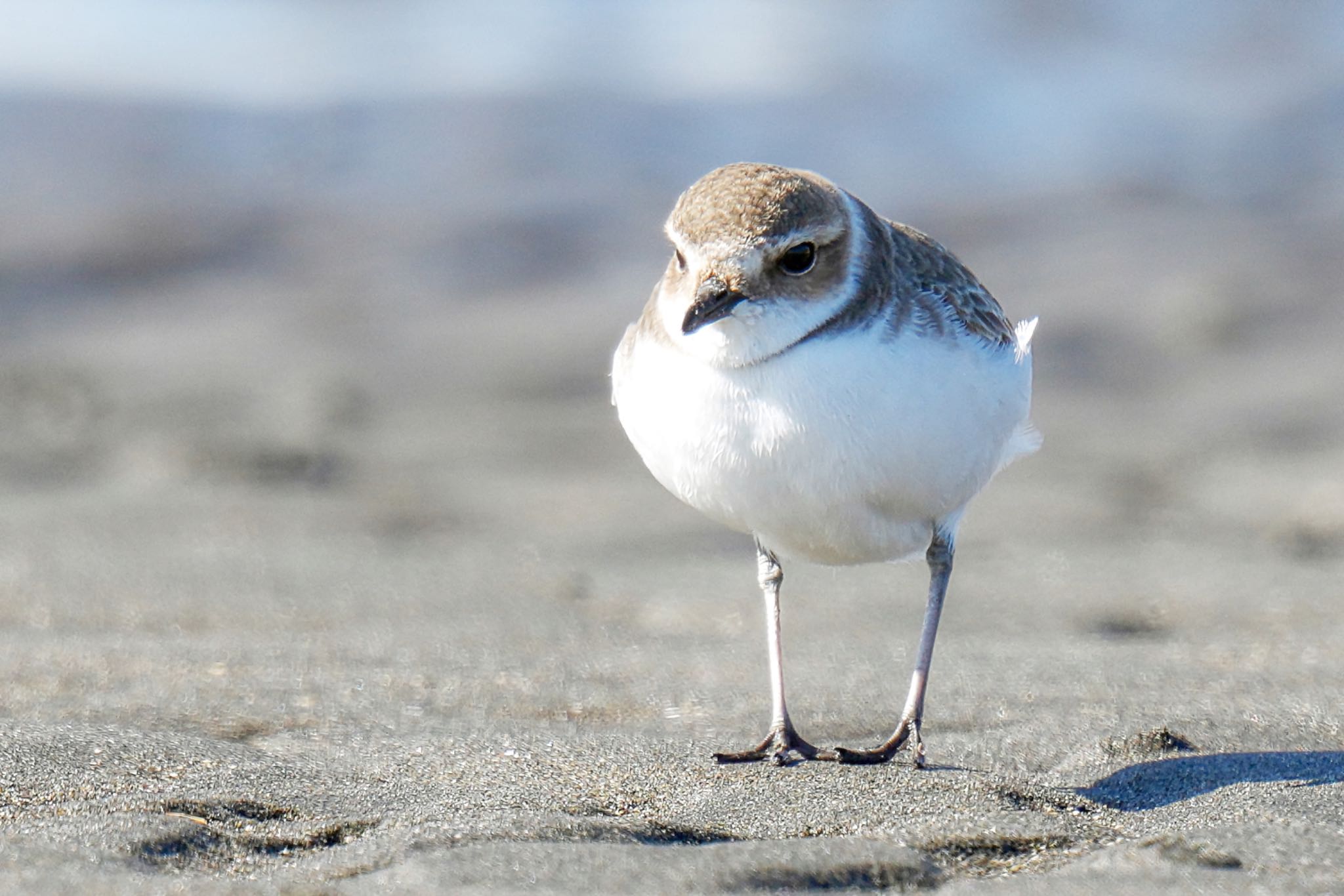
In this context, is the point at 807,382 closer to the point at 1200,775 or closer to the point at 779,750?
the point at 779,750

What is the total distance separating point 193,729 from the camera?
3.75 metres

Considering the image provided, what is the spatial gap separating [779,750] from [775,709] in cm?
15

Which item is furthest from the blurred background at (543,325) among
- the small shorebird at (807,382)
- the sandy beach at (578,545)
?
the small shorebird at (807,382)

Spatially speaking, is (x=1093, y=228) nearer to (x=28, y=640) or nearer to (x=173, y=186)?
(x=173, y=186)

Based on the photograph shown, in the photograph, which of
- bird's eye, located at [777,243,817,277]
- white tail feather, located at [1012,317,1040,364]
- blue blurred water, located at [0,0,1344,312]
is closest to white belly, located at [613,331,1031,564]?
bird's eye, located at [777,243,817,277]

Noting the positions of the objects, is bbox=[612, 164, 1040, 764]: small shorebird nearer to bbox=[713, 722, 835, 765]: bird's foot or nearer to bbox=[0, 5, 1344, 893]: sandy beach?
bbox=[713, 722, 835, 765]: bird's foot

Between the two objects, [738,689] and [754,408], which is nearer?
[754,408]

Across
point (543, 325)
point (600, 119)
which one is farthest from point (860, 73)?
point (543, 325)

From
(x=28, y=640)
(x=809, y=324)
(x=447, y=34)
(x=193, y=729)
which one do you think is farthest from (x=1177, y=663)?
(x=447, y=34)

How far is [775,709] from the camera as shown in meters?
3.78

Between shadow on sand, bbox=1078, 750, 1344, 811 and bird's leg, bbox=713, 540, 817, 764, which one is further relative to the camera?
bird's leg, bbox=713, 540, 817, 764

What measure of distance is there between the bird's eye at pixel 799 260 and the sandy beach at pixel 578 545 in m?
1.11

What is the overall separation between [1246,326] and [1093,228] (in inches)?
107

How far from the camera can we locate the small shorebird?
3.35m
